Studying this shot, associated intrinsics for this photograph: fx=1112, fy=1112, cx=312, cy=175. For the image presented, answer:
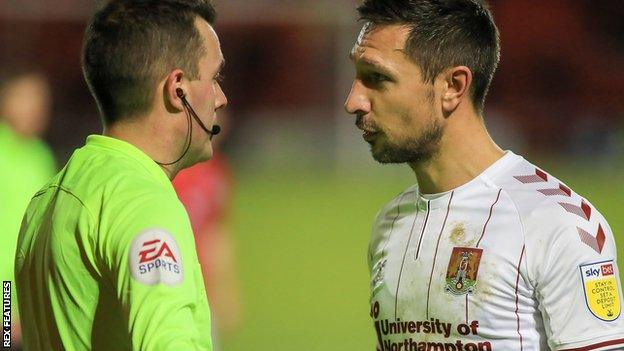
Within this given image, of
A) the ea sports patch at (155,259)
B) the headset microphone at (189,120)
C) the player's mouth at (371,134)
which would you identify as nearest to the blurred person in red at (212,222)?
the player's mouth at (371,134)

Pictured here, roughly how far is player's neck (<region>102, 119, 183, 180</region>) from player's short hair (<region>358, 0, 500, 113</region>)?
0.91m

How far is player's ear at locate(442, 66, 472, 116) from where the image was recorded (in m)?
3.41

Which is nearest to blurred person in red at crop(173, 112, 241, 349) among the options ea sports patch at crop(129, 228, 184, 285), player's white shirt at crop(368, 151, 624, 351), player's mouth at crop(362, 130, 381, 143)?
player's mouth at crop(362, 130, 381, 143)

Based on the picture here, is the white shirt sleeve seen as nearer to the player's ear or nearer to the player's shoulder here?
the player's shoulder

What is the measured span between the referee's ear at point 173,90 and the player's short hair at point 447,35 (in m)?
0.83

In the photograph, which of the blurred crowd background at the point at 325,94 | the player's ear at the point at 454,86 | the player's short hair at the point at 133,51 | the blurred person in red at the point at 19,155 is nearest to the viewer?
the player's short hair at the point at 133,51

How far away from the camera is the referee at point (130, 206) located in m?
2.52

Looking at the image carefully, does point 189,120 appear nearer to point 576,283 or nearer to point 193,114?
point 193,114

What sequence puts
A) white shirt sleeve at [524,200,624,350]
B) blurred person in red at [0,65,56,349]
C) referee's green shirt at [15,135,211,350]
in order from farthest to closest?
blurred person in red at [0,65,56,349] → white shirt sleeve at [524,200,624,350] → referee's green shirt at [15,135,211,350]

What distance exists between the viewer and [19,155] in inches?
260

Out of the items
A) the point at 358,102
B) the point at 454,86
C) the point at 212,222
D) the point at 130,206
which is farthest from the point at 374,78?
the point at 212,222

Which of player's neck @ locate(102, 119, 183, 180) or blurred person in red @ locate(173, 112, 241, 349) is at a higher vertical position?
player's neck @ locate(102, 119, 183, 180)

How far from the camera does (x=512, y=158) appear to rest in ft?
11.1

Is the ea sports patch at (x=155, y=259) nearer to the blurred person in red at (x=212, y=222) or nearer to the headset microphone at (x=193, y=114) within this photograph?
the headset microphone at (x=193, y=114)
